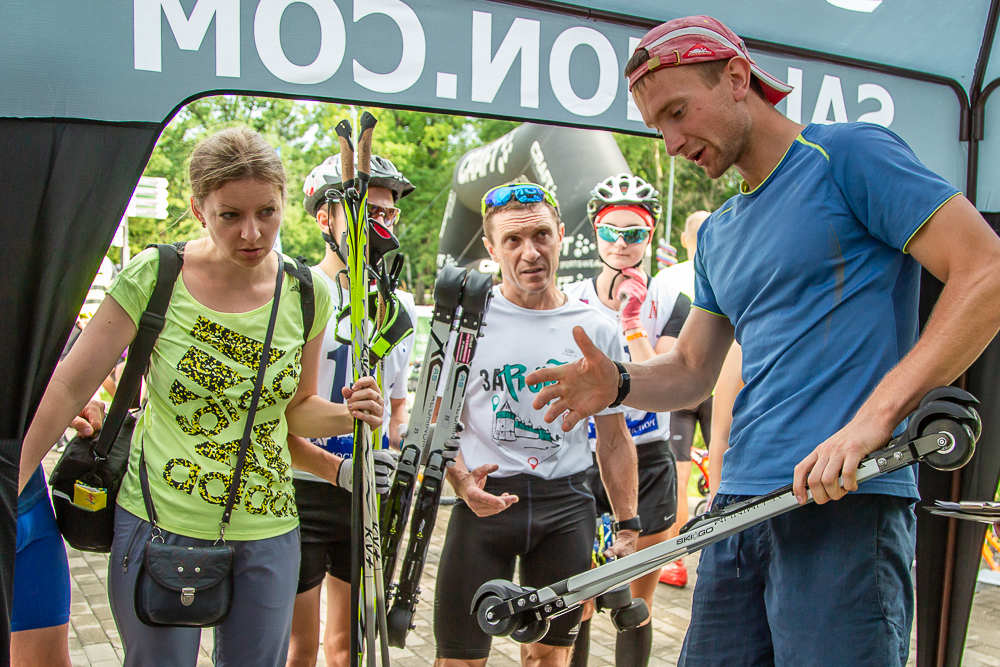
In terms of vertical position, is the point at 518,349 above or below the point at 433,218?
below

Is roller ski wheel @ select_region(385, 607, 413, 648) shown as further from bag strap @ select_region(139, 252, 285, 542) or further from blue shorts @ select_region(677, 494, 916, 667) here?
blue shorts @ select_region(677, 494, 916, 667)

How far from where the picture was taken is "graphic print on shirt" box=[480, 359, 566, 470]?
112 inches

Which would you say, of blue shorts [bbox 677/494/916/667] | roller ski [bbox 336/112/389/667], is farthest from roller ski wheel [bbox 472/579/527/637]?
blue shorts [bbox 677/494/916/667]

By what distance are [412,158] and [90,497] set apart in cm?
1673

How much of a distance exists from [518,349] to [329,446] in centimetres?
77

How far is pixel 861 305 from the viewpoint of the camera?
1792mm

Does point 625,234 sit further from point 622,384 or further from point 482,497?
point 622,384

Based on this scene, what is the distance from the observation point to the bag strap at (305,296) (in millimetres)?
2279

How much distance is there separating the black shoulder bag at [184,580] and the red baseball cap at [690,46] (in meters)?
1.42

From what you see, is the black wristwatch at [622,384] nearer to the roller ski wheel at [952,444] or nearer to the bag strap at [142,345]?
the roller ski wheel at [952,444]

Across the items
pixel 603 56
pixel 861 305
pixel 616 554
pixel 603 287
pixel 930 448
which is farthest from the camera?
pixel 603 287

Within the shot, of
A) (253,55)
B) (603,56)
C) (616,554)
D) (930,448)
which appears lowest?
(616,554)

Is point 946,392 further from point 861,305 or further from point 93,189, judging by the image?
point 93,189

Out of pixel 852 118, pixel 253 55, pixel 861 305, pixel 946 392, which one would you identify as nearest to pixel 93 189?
pixel 253 55
